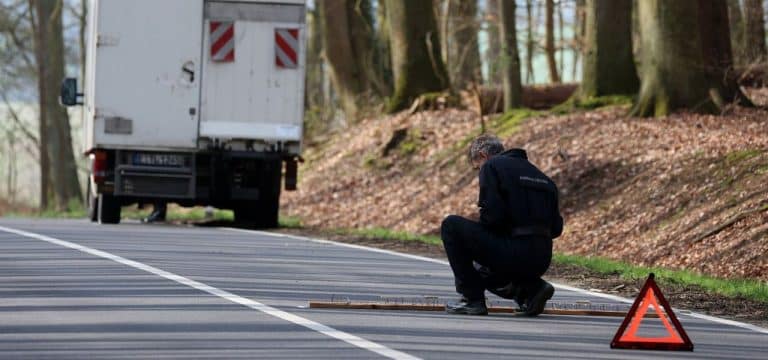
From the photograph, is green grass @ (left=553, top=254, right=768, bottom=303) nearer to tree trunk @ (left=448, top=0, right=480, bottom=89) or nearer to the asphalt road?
the asphalt road

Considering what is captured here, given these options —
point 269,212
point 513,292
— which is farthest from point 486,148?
point 269,212

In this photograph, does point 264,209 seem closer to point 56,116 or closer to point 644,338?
point 644,338

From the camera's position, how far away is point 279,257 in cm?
1672

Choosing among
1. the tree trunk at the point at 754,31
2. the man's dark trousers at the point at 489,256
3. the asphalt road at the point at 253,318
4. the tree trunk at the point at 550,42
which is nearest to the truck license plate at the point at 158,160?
the asphalt road at the point at 253,318

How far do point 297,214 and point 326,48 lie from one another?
9258 millimetres

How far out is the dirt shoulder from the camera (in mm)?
12688

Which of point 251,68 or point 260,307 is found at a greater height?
point 251,68

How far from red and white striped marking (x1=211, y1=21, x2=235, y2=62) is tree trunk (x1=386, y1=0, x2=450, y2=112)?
36.5ft

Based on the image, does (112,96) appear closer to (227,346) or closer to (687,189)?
(687,189)

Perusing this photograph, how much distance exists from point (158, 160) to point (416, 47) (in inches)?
464

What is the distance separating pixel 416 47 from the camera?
112 feet

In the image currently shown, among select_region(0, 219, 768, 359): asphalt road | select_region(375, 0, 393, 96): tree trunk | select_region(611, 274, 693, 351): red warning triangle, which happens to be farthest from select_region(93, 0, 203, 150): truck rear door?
select_region(375, 0, 393, 96): tree trunk

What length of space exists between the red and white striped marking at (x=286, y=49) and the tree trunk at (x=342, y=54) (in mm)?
14667

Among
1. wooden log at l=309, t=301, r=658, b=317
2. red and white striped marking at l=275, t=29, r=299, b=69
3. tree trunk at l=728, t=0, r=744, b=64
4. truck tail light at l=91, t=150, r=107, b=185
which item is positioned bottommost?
wooden log at l=309, t=301, r=658, b=317
